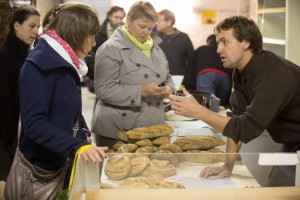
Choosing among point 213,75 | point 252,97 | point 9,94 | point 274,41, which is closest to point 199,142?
point 252,97

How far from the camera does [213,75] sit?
4914mm

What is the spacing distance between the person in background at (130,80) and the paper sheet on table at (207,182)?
1.12m

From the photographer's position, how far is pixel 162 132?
2754 mm

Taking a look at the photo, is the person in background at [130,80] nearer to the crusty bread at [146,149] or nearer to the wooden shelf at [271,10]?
the crusty bread at [146,149]

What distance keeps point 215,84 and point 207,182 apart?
325 centimetres

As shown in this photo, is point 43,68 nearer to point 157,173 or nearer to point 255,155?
point 157,173

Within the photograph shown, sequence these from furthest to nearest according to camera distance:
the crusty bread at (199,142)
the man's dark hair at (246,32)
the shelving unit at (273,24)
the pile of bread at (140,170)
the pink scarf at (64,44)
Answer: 1. the shelving unit at (273,24)
2. the crusty bread at (199,142)
3. the man's dark hair at (246,32)
4. the pink scarf at (64,44)
5. the pile of bread at (140,170)

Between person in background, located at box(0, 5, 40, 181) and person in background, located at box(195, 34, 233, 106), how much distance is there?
2.16m

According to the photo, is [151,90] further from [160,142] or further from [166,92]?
[160,142]

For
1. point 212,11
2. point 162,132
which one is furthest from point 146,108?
point 212,11

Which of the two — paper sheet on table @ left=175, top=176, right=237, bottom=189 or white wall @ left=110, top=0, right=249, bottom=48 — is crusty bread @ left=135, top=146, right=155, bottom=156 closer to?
paper sheet on table @ left=175, top=176, right=237, bottom=189

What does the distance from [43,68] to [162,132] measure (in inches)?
45.6

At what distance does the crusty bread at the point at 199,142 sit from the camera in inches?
95.3

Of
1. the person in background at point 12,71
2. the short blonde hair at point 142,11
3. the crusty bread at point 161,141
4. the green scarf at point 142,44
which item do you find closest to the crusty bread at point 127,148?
the crusty bread at point 161,141
